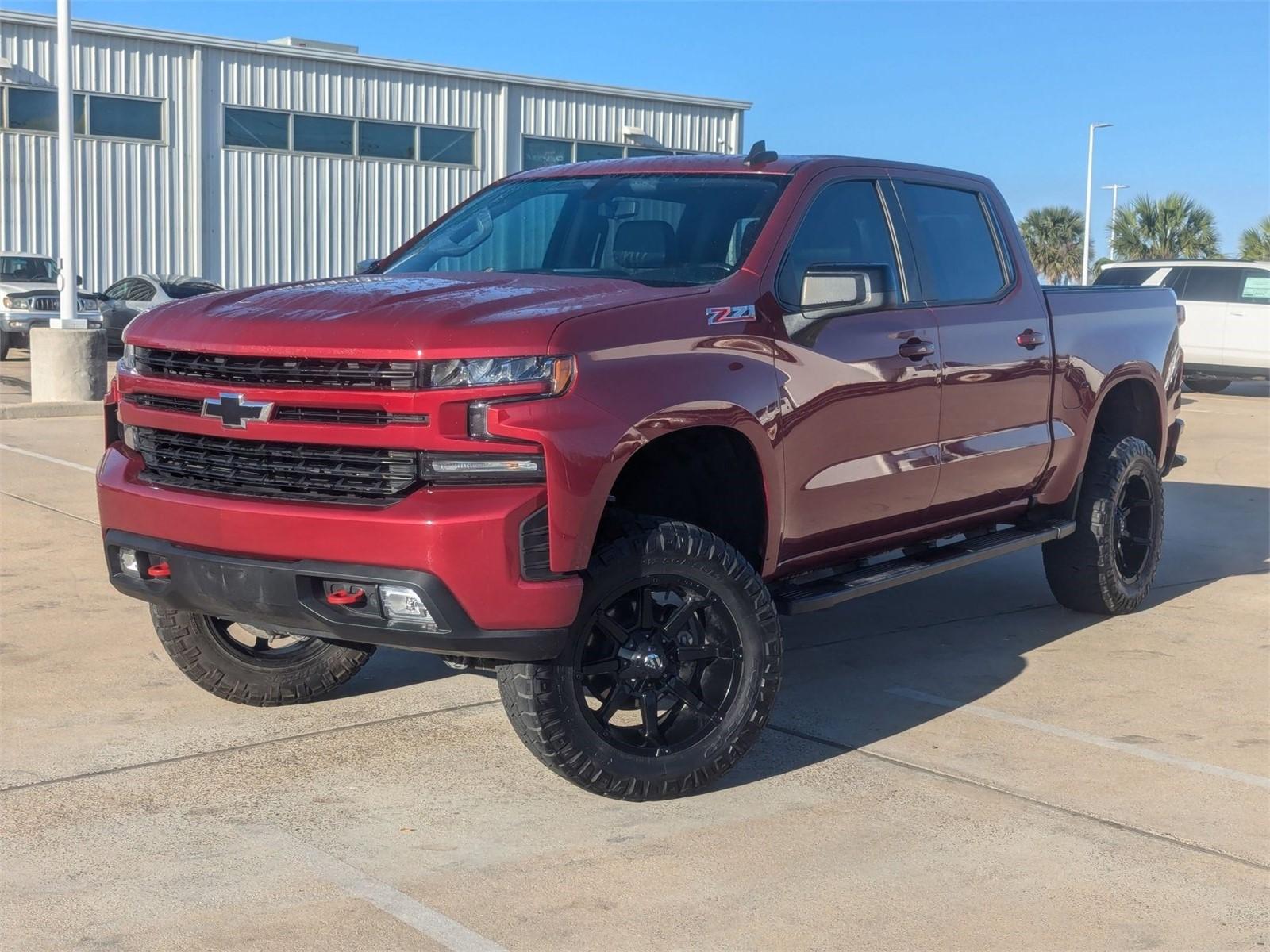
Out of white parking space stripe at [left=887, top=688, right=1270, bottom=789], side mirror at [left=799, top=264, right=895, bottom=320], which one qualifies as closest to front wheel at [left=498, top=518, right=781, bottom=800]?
side mirror at [left=799, top=264, right=895, bottom=320]

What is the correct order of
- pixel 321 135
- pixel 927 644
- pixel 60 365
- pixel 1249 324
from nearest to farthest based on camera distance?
1. pixel 927 644
2. pixel 60 365
3. pixel 1249 324
4. pixel 321 135

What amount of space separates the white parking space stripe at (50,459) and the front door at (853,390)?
23.5 feet

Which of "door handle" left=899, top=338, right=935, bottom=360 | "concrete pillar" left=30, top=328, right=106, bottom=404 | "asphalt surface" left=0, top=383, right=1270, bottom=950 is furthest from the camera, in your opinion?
"concrete pillar" left=30, top=328, right=106, bottom=404

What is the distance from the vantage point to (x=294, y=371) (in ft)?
14.0

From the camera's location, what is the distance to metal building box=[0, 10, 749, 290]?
93.8ft

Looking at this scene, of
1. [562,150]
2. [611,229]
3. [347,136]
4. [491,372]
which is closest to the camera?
[491,372]

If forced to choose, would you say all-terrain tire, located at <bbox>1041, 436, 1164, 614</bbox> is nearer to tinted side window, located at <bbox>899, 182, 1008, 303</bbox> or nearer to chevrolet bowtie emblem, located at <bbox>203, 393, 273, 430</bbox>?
tinted side window, located at <bbox>899, 182, 1008, 303</bbox>

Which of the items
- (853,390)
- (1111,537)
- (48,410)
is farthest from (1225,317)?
(853,390)

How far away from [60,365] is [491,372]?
13.3 meters

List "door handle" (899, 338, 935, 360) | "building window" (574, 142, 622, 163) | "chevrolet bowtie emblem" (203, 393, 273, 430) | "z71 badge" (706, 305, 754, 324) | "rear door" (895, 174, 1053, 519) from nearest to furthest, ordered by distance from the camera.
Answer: "chevrolet bowtie emblem" (203, 393, 273, 430)
"z71 badge" (706, 305, 754, 324)
"door handle" (899, 338, 935, 360)
"rear door" (895, 174, 1053, 519)
"building window" (574, 142, 622, 163)

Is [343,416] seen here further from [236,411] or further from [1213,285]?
[1213,285]

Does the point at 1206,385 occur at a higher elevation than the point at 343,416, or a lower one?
lower

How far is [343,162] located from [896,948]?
30446mm

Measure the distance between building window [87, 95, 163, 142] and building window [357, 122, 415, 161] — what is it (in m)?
4.47
